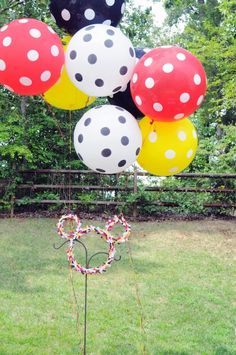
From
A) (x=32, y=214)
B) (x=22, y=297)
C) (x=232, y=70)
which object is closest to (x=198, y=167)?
(x=232, y=70)

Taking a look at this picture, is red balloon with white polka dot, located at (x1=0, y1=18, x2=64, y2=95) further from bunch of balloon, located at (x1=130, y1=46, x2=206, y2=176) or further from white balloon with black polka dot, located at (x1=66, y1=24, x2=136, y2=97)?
bunch of balloon, located at (x1=130, y1=46, x2=206, y2=176)

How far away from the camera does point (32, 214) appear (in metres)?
9.58

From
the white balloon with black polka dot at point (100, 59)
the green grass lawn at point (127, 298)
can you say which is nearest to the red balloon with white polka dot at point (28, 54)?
the white balloon with black polka dot at point (100, 59)

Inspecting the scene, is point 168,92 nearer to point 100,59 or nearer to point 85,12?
point 100,59

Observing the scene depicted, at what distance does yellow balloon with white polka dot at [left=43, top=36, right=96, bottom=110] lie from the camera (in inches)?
119

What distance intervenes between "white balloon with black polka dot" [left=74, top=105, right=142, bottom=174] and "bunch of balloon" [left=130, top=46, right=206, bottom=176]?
0.44ft

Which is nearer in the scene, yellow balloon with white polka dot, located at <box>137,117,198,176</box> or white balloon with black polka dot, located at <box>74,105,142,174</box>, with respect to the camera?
white balloon with black polka dot, located at <box>74,105,142,174</box>

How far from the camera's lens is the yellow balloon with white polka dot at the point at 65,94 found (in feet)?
9.96

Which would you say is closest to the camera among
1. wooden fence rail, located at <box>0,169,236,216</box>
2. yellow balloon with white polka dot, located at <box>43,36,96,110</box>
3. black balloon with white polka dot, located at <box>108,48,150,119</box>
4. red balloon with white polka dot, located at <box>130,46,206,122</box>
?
red balloon with white polka dot, located at <box>130,46,206,122</box>

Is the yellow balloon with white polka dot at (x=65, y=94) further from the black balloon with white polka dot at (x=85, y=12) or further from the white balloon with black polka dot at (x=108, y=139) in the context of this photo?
the white balloon with black polka dot at (x=108, y=139)

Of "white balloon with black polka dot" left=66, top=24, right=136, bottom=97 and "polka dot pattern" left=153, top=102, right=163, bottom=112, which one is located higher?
"white balloon with black polka dot" left=66, top=24, right=136, bottom=97

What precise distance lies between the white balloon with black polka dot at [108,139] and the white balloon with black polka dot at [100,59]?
0.16 metres

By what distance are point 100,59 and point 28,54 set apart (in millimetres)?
384

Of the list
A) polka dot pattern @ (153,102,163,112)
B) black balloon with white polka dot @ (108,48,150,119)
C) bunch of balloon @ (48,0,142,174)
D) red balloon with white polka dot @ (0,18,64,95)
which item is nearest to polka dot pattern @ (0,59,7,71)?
red balloon with white polka dot @ (0,18,64,95)
